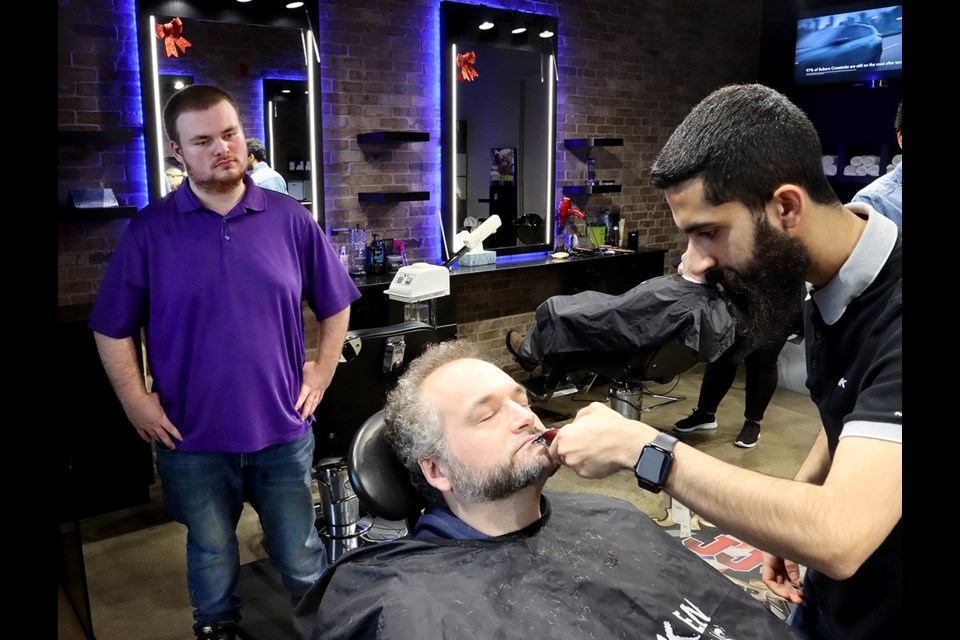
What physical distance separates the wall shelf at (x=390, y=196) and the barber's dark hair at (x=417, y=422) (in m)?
3.00

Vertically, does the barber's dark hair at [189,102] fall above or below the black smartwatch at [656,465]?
above

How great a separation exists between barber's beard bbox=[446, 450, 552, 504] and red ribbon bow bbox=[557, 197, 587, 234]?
414 centimetres

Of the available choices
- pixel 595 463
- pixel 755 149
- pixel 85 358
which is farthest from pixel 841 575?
pixel 85 358

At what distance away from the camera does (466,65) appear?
A: 4953 mm

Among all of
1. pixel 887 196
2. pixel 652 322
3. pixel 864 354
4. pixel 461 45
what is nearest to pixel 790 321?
pixel 864 354

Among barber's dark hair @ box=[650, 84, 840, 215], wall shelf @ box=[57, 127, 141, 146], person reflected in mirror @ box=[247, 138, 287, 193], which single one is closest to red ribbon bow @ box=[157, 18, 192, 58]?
wall shelf @ box=[57, 127, 141, 146]

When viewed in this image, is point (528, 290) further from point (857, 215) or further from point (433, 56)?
Answer: point (857, 215)

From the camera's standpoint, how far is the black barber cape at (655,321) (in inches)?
154

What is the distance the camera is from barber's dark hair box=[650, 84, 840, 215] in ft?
3.77

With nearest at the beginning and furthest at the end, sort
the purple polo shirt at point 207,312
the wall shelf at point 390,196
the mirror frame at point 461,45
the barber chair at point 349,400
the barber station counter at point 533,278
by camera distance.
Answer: the purple polo shirt at point 207,312 < the barber chair at point 349,400 < the wall shelf at point 390,196 < the mirror frame at point 461,45 < the barber station counter at point 533,278

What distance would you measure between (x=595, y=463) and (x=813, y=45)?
6091 mm

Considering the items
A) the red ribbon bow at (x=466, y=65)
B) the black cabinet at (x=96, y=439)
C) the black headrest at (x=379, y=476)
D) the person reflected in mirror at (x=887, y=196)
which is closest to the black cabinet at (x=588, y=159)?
the red ribbon bow at (x=466, y=65)

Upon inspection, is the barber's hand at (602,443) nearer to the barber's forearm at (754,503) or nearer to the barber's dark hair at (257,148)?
the barber's forearm at (754,503)

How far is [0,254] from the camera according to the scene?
421 millimetres
